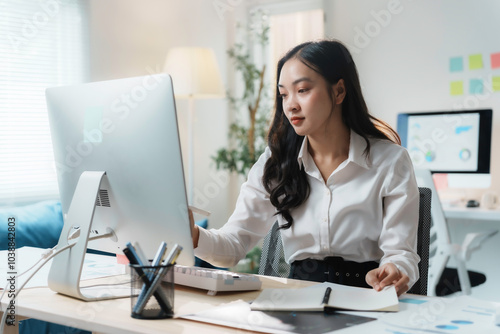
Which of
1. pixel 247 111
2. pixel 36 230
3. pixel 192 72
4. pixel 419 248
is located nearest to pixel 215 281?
pixel 419 248

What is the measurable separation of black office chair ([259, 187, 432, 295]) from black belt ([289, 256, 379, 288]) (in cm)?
10

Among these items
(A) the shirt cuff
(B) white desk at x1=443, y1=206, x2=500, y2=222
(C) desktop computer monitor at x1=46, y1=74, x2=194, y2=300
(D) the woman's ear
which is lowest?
(B) white desk at x1=443, y1=206, x2=500, y2=222

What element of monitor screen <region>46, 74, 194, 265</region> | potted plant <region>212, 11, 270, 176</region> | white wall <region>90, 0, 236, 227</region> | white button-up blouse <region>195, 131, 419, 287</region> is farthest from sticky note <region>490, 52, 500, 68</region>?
monitor screen <region>46, 74, 194, 265</region>

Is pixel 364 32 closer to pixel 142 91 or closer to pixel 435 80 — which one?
pixel 435 80

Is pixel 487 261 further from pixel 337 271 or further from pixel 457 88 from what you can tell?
pixel 337 271

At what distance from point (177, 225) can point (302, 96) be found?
534 mm

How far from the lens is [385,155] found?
5.04 ft

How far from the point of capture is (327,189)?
60.6 inches

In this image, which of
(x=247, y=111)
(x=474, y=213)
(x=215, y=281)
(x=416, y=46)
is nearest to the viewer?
(x=215, y=281)

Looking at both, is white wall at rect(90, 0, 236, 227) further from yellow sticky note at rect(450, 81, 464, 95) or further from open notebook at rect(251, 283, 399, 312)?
open notebook at rect(251, 283, 399, 312)

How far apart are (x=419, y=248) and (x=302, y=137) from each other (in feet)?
1.41

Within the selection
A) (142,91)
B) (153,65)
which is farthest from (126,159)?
(153,65)

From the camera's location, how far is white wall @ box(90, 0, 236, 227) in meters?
3.52

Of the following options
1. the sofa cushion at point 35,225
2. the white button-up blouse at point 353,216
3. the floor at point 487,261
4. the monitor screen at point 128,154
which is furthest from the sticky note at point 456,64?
the monitor screen at point 128,154
